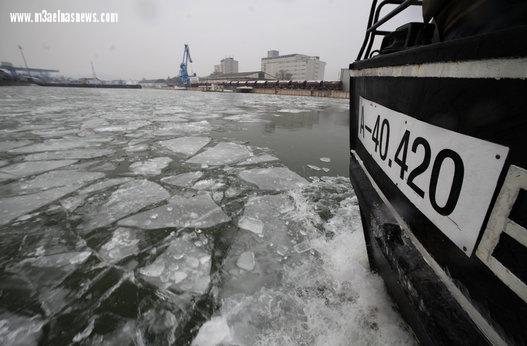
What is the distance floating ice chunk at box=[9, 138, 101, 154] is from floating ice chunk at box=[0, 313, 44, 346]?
3686 mm

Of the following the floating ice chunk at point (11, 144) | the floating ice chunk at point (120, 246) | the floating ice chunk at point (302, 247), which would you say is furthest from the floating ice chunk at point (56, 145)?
the floating ice chunk at point (302, 247)

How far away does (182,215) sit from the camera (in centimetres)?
225

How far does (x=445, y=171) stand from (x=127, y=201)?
8.48ft

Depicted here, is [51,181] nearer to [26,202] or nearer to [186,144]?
[26,202]

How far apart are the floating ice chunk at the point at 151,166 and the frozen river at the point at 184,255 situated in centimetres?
4

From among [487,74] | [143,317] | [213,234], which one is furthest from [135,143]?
[487,74]

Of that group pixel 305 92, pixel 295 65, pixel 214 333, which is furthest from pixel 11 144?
pixel 295 65

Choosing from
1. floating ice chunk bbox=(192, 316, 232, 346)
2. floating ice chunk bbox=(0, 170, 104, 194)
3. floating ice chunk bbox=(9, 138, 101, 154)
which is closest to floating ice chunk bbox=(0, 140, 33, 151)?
floating ice chunk bbox=(9, 138, 101, 154)

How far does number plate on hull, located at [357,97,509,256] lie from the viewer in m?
0.59

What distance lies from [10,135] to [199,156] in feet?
13.8

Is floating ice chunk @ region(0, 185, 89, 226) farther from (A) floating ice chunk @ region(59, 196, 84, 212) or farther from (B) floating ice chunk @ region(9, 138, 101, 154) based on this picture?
(B) floating ice chunk @ region(9, 138, 101, 154)

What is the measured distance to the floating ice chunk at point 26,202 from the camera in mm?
2140

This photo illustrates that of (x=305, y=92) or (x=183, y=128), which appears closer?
(x=183, y=128)

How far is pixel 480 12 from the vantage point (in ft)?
2.38
